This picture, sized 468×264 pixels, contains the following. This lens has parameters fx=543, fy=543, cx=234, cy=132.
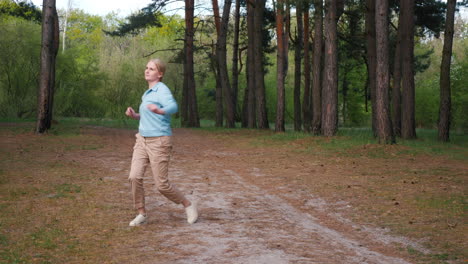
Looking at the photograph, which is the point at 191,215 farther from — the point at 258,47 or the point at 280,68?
the point at 258,47

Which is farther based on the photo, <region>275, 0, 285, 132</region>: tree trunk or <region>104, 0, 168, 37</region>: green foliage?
<region>104, 0, 168, 37</region>: green foliage

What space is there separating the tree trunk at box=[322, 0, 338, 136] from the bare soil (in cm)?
562

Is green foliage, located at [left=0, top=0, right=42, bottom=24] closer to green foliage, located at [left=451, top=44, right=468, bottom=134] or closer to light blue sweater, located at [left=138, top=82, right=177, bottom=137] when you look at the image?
light blue sweater, located at [left=138, top=82, right=177, bottom=137]

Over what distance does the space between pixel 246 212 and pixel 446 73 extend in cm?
1754

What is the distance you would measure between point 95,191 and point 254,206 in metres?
2.82

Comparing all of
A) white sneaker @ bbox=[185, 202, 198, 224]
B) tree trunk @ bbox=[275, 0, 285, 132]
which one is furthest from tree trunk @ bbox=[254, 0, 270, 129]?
white sneaker @ bbox=[185, 202, 198, 224]

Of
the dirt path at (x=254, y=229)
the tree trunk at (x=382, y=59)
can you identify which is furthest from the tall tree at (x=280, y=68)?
the dirt path at (x=254, y=229)

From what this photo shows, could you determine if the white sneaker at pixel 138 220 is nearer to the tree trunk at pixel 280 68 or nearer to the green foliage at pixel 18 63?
the tree trunk at pixel 280 68

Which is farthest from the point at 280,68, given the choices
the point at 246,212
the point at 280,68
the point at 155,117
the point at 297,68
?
the point at 155,117

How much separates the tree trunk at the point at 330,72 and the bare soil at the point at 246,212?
221 inches

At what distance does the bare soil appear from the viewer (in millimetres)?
5590

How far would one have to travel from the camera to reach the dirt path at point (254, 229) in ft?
17.9

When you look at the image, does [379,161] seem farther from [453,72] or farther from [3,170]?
[453,72]

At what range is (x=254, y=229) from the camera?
6602 mm
